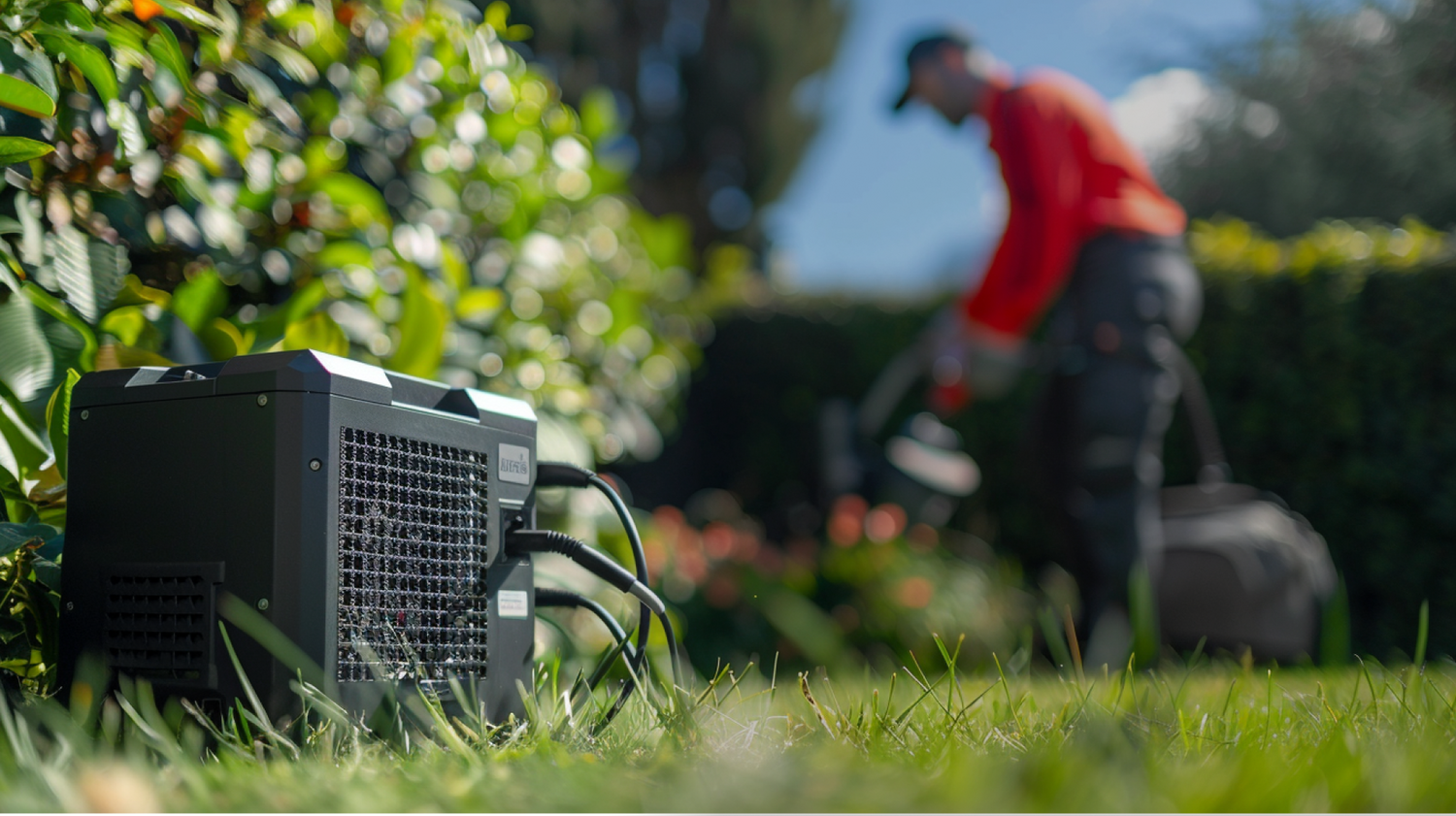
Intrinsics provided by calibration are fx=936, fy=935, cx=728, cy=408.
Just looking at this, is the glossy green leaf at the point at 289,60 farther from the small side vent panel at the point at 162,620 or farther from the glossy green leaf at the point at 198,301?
the small side vent panel at the point at 162,620

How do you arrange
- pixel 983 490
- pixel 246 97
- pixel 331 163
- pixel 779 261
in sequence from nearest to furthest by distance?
pixel 246 97, pixel 331 163, pixel 983 490, pixel 779 261

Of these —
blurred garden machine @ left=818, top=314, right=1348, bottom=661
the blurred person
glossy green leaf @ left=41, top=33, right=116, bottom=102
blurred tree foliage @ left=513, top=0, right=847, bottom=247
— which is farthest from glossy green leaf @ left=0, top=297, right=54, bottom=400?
blurred tree foliage @ left=513, top=0, right=847, bottom=247

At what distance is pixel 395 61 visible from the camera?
168 centimetres

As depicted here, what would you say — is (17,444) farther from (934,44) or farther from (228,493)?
(934,44)

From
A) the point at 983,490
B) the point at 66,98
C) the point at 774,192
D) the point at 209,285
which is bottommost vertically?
the point at 983,490

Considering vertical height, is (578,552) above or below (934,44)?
below

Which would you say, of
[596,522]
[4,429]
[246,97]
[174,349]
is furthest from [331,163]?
[596,522]

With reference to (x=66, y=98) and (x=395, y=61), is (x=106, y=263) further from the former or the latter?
(x=395, y=61)

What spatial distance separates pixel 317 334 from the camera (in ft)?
4.33

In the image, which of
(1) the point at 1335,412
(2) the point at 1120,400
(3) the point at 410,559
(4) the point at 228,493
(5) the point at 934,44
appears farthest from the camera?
(1) the point at 1335,412

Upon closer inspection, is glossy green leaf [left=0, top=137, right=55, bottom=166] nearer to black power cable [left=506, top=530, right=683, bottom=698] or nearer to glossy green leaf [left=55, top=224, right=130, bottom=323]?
glossy green leaf [left=55, top=224, right=130, bottom=323]

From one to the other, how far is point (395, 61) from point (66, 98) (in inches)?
23.5

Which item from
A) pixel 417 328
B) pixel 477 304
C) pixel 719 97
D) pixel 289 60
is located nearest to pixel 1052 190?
pixel 477 304

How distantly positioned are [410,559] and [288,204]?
35.6 inches
